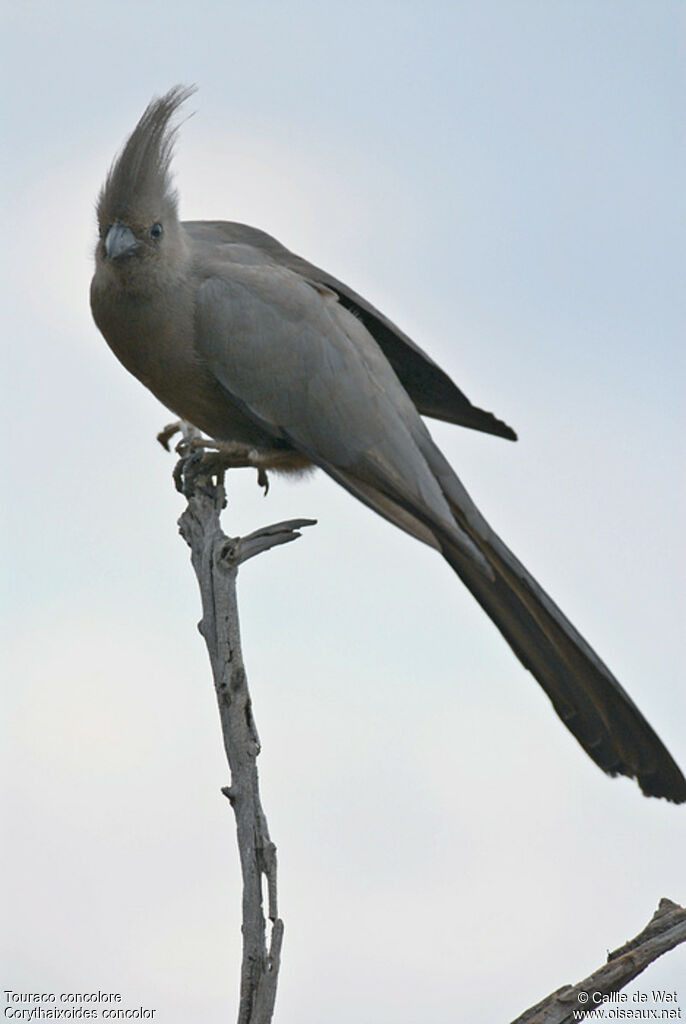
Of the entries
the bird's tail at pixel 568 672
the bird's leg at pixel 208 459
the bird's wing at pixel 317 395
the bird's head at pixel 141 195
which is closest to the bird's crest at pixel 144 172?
the bird's head at pixel 141 195

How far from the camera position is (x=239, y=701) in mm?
5395

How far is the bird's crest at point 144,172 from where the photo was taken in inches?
243

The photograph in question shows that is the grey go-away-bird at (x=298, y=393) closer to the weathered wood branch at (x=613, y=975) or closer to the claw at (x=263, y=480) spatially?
the claw at (x=263, y=480)

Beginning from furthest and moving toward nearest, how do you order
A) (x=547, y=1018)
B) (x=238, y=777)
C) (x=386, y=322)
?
1. (x=386, y=322)
2. (x=238, y=777)
3. (x=547, y=1018)

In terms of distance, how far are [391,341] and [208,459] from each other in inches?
50.1

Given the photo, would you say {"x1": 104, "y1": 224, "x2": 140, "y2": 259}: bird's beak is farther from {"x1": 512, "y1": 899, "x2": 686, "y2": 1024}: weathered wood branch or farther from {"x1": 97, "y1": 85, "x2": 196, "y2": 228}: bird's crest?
{"x1": 512, "y1": 899, "x2": 686, "y2": 1024}: weathered wood branch

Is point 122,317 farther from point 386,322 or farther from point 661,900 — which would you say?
point 661,900

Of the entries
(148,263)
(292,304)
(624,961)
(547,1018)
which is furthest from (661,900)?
(148,263)

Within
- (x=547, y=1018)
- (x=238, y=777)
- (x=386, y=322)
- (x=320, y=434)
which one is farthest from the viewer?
(x=386, y=322)

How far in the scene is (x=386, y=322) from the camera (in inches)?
262

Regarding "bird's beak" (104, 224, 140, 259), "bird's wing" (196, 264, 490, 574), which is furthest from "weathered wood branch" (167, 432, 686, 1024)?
"bird's beak" (104, 224, 140, 259)

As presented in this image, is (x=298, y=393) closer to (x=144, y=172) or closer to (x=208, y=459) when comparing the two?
(x=208, y=459)

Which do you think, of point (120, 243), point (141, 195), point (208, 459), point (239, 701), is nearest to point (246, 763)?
point (239, 701)

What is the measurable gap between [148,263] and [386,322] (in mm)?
1152
